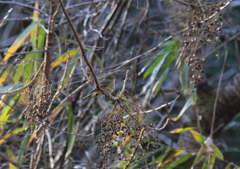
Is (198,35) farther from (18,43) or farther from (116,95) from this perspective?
(18,43)

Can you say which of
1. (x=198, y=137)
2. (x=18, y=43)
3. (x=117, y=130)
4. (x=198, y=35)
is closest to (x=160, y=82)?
(x=198, y=137)

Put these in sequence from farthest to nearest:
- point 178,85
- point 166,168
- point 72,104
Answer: point 178,85, point 72,104, point 166,168

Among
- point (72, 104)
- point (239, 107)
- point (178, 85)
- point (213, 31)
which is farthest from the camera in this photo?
point (178, 85)

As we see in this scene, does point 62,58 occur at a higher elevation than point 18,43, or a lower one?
lower

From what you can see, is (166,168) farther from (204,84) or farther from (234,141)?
(234,141)

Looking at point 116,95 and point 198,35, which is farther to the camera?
point 198,35

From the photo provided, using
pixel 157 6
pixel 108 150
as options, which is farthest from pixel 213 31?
pixel 157 6

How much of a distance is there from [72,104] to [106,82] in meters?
0.53

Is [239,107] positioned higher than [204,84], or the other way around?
[204,84]

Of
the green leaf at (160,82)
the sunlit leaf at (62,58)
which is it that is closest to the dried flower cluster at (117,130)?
the sunlit leaf at (62,58)

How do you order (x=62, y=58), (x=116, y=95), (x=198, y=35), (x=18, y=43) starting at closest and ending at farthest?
1. (x=116, y=95)
2. (x=198, y=35)
3. (x=18, y=43)
4. (x=62, y=58)

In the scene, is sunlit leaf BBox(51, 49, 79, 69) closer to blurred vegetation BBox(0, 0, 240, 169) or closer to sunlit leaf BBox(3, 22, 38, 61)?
blurred vegetation BBox(0, 0, 240, 169)

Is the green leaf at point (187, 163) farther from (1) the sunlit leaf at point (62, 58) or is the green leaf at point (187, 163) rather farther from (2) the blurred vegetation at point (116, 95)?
(1) the sunlit leaf at point (62, 58)

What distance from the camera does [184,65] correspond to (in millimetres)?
3557
